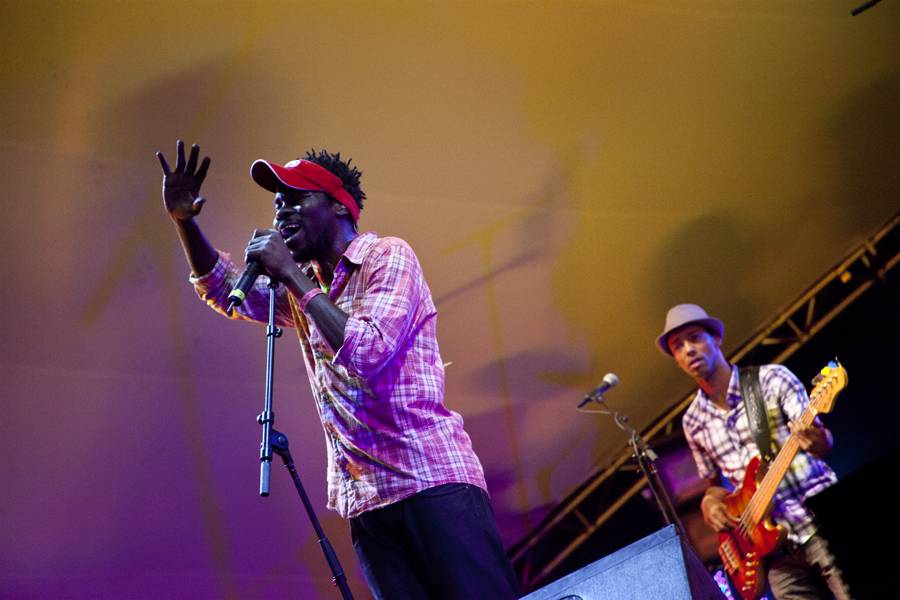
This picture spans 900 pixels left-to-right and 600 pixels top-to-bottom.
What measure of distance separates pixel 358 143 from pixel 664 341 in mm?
2392

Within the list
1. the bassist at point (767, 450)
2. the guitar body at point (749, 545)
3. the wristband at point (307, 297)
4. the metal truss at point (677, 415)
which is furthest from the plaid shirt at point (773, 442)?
the wristband at point (307, 297)

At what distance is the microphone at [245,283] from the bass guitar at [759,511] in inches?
113

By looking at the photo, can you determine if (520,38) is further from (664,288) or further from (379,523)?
(379,523)

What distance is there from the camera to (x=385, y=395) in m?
1.92

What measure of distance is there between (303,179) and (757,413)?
284cm

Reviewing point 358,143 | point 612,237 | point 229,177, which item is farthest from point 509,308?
point 229,177

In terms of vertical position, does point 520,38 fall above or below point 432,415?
above

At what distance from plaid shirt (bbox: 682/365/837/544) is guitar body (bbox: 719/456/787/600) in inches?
4.5

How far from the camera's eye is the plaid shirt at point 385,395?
1.84 meters

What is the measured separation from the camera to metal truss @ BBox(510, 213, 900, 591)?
556cm

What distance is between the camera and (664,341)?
15.4 feet

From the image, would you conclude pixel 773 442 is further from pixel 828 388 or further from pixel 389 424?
pixel 389 424

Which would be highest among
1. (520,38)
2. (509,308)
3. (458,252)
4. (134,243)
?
(520,38)

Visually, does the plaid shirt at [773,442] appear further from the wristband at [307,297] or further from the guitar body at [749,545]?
the wristband at [307,297]
